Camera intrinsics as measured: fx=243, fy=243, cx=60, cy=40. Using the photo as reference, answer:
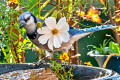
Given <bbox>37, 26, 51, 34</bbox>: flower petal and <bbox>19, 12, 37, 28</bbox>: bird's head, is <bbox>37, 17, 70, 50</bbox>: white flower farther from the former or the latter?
<bbox>19, 12, 37, 28</bbox>: bird's head

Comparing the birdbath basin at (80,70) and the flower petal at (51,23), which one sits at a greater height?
the flower petal at (51,23)

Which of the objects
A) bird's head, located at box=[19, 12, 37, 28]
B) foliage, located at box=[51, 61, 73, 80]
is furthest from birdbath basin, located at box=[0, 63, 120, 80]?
bird's head, located at box=[19, 12, 37, 28]

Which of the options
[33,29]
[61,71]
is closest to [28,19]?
[33,29]

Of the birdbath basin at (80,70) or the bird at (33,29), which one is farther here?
the bird at (33,29)

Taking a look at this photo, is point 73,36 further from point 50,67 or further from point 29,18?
point 50,67

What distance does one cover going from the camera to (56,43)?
1.18 ft

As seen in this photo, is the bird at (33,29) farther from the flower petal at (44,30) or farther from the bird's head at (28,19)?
the flower petal at (44,30)

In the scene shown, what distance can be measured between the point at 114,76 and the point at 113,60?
1000mm

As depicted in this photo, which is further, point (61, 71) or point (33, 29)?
point (33, 29)

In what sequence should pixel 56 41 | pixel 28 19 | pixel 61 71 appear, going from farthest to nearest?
1. pixel 28 19
2. pixel 61 71
3. pixel 56 41

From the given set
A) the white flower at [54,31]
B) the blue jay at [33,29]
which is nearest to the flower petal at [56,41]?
the white flower at [54,31]

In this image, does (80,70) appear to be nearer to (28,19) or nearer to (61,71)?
(61,71)

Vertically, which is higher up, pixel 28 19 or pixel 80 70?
pixel 28 19

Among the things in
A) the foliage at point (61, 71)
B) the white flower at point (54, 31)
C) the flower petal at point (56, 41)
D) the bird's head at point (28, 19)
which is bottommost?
the foliage at point (61, 71)
